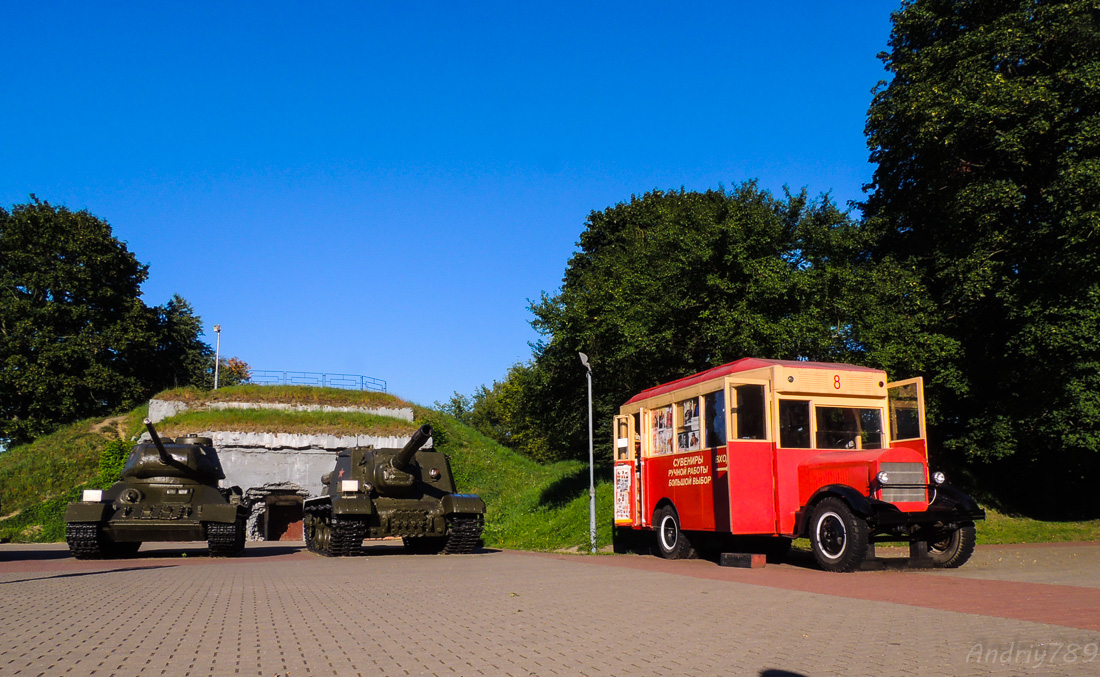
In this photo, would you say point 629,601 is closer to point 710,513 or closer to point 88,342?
point 710,513

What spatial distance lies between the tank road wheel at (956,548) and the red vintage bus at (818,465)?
15 mm

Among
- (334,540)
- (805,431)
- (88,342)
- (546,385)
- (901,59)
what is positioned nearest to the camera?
(805,431)

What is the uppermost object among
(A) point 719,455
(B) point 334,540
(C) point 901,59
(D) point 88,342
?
(C) point 901,59

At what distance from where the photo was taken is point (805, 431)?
522 inches

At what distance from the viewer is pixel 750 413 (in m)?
13.3

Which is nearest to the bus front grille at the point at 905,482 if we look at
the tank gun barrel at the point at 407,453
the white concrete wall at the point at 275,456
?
the tank gun barrel at the point at 407,453

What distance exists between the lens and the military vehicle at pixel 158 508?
58.4 ft

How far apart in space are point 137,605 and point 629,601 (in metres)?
5.60

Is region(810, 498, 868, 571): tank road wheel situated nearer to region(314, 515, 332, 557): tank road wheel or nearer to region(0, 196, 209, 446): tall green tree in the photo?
→ region(314, 515, 332, 557): tank road wheel

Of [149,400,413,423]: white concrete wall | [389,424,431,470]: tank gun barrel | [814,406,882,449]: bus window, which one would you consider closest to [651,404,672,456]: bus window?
[814,406,882,449]: bus window

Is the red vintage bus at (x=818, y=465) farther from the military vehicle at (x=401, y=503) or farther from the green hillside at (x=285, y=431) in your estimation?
the green hillside at (x=285, y=431)

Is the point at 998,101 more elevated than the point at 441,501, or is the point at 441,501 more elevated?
the point at 998,101

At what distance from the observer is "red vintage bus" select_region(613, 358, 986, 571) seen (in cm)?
1186

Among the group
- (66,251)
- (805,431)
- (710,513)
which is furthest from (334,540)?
(66,251)
